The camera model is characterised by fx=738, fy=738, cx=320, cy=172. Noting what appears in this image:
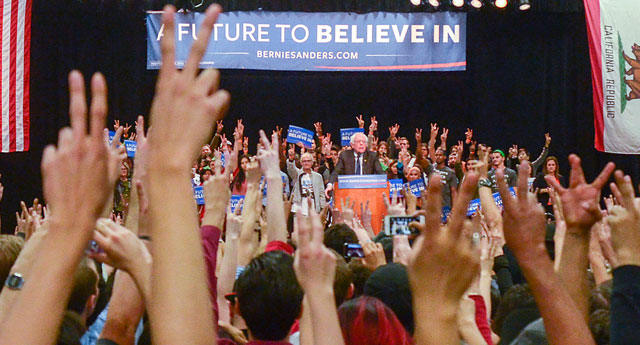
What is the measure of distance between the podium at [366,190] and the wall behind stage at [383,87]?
6.16 m

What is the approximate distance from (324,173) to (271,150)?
828 centimetres

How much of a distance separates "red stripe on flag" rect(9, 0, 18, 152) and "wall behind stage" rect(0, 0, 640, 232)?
2352 mm

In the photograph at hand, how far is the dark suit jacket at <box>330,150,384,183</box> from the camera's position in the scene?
33.2 ft

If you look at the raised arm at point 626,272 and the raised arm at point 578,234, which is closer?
the raised arm at point 626,272

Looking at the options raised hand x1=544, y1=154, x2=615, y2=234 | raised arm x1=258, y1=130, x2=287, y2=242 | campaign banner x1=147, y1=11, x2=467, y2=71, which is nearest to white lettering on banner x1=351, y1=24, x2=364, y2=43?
campaign banner x1=147, y1=11, x2=467, y2=71

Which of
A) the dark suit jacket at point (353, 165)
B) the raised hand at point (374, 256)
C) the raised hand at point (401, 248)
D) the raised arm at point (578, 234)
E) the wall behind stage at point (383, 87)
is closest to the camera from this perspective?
the raised arm at point (578, 234)

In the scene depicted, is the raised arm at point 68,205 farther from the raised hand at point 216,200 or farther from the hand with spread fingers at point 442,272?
the raised hand at point 216,200

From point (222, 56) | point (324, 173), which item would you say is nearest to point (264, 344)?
point (324, 173)

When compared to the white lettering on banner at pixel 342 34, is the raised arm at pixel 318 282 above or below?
below

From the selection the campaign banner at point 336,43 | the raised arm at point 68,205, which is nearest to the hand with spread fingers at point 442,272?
the raised arm at point 68,205

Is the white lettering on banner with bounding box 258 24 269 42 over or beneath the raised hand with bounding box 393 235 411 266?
over

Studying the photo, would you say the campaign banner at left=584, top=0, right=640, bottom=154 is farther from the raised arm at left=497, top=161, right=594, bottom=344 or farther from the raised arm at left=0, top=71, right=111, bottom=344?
the raised arm at left=0, top=71, right=111, bottom=344

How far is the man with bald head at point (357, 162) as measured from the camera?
10117 mm

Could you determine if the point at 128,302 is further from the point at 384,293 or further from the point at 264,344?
the point at 384,293
